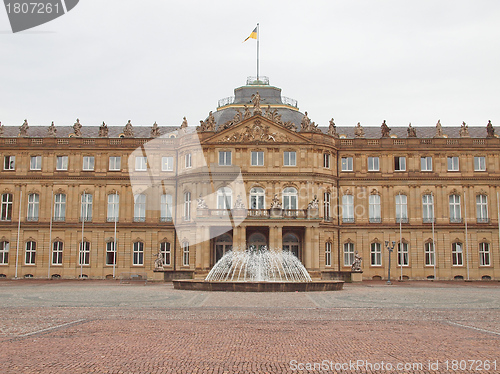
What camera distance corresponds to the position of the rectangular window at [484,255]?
203 ft

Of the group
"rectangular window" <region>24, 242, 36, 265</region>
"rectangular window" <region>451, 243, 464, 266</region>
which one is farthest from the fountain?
"rectangular window" <region>24, 242, 36, 265</region>

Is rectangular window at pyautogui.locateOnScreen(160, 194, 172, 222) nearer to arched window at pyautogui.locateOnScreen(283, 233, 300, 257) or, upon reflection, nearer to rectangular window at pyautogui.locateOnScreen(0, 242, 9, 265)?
Answer: arched window at pyautogui.locateOnScreen(283, 233, 300, 257)

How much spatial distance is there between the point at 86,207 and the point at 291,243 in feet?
70.9

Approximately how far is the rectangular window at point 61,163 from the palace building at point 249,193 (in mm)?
105

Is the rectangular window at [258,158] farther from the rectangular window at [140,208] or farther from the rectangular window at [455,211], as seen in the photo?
the rectangular window at [455,211]

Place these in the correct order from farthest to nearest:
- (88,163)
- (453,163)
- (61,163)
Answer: (88,163), (61,163), (453,163)

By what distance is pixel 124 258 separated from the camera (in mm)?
62750

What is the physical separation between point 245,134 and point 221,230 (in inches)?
385

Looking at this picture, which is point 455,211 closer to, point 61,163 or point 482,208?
point 482,208

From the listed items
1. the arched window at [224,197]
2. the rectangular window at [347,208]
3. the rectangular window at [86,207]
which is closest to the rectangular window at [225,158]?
the arched window at [224,197]

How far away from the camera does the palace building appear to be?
59750mm

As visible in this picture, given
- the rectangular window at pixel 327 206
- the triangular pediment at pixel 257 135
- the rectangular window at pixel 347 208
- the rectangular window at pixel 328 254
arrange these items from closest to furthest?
the triangular pediment at pixel 257 135 → the rectangular window at pixel 327 206 → the rectangular window at pixel 328 254 → the rectangular window at pixel 347 208

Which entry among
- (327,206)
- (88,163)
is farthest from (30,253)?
(327,206)

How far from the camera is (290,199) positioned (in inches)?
2338
